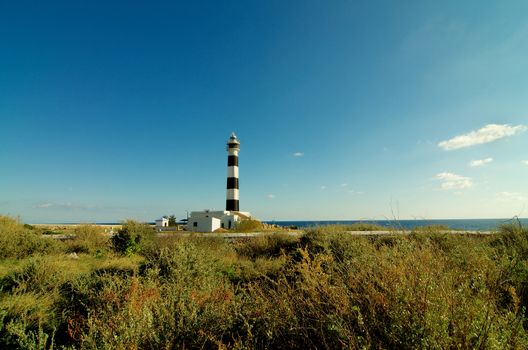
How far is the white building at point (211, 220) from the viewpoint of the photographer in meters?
29.3

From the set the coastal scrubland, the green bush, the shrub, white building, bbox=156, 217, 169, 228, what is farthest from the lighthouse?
the coastal scrubland

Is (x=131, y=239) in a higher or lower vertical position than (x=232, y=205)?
lower

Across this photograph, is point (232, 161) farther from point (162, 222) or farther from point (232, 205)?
point (162, 222)

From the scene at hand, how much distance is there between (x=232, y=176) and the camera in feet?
109

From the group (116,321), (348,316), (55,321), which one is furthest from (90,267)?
(348,316)

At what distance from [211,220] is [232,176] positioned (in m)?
6.44

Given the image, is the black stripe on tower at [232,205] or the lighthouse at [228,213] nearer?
the lighthouse at [228,213]

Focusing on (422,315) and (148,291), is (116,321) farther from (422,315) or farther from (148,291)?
(422,315)

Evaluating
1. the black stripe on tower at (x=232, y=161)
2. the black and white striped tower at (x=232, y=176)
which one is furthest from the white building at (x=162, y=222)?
the black stripe on tower at (x=232, y=161)

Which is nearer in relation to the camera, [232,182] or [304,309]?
[304,309]

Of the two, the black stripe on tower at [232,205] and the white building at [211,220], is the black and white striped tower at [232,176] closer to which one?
the black stripe on tower at [232,205]

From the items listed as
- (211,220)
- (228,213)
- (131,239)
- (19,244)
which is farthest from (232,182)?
(19,244)

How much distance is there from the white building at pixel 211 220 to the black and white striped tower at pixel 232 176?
4.83 ft

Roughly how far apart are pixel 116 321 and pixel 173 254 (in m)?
4.06
